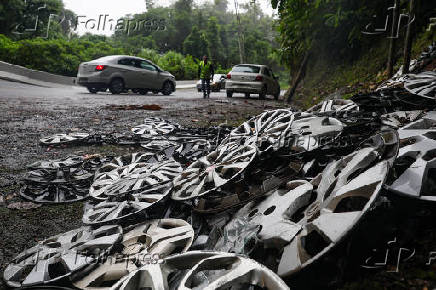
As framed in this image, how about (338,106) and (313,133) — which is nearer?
(313,133)

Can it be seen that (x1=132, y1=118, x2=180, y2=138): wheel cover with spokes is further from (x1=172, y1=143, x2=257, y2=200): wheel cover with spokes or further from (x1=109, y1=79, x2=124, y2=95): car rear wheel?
(x1=109, y1=79, x2=124, y2=95): car rear wheel

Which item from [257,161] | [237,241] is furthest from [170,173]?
[237,241]

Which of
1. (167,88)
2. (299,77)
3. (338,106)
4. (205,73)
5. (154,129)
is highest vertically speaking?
(205,73)

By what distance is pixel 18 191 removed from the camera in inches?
122

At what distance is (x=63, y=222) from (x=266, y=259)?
65.6 inches

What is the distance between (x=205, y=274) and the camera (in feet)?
5.79

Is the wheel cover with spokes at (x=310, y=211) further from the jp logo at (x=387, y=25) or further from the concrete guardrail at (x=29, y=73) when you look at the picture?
the concrete guardrail at (x=29, y=73)

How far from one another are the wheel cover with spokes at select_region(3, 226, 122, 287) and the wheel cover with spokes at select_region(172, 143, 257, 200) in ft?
2.05

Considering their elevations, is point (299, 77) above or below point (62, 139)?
above

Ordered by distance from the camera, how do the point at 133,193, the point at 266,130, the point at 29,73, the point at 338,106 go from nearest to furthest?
1. the point at 133,193
2. the point at 266,130
3. the point at 338,106
4. the point at 29,73

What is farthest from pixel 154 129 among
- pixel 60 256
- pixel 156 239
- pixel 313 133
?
pixel 60 256

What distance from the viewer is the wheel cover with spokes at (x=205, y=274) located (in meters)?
1.53

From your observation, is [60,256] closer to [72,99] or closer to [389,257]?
[389,257]

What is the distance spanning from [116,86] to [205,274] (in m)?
13.1
